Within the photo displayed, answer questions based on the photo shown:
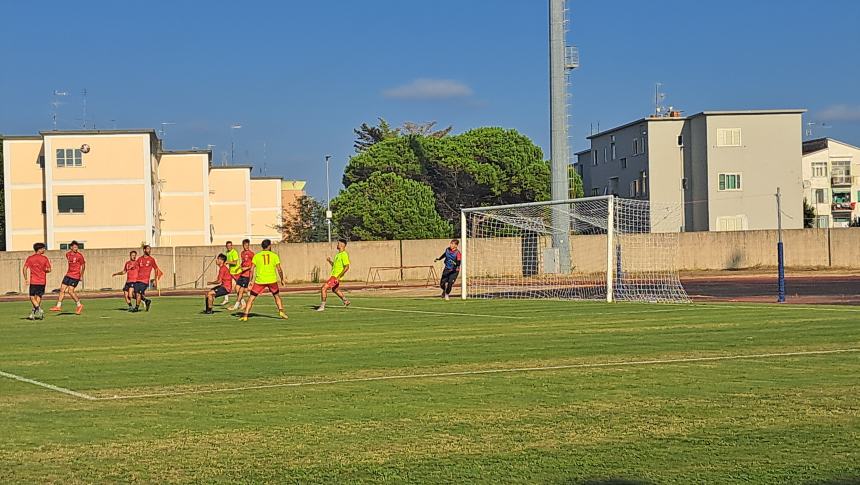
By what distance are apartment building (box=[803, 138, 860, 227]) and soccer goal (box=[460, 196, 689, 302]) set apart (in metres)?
49.3

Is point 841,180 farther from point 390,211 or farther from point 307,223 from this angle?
point 390,211

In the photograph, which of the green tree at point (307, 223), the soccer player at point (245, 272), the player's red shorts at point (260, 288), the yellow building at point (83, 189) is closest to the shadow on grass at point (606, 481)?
the player's red shorts at point (260, 288)

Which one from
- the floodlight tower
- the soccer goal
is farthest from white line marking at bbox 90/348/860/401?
the floodlight tower

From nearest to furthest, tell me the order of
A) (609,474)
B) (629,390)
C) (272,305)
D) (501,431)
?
(609,474), (501,431), (629,390), (272,305)

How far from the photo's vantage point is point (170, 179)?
286 ft

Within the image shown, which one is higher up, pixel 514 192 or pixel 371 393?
pixel 514 192

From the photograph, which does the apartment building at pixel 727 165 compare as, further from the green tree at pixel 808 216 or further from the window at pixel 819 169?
the window at pixel 819 169

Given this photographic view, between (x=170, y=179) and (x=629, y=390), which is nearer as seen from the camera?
(x=629, y=390)

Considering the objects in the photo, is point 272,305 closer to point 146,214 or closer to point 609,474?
point 609,474

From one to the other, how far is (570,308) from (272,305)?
9845mm

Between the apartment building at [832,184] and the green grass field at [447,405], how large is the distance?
82276mm

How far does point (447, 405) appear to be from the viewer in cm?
1088

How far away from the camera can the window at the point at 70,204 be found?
72875 millimetres

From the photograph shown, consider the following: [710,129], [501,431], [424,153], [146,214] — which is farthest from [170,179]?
[501,431]
